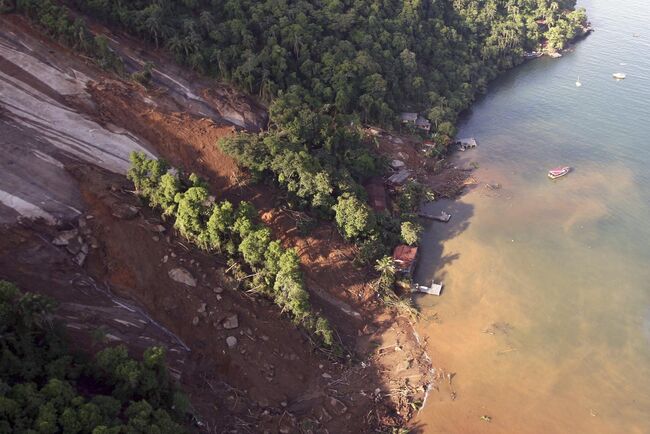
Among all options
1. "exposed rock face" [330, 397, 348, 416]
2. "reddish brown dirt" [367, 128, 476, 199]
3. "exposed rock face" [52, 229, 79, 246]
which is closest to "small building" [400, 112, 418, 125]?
"reddish brown dirt" [367, 128, 476, 199]

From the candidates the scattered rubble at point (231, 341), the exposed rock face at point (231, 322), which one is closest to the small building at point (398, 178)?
the exposed rock face at point (231, 322)

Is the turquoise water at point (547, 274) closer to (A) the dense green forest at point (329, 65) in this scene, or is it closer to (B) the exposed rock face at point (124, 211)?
(A) the dense green forest at point (329, 65)

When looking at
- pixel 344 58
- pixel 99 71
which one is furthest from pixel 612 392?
pixel 99 71

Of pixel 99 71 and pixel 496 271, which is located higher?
pixel 99 71

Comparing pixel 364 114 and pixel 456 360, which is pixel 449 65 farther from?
pixel 456 360

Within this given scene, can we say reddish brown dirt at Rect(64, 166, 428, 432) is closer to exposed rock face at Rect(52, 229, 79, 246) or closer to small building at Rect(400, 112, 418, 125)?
exposed rock face at Rect(52, 229, 79, 246)

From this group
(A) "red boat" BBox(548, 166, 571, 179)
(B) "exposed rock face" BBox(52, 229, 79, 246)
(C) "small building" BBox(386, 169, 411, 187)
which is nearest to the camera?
(B) "exposed rock face" BBox(52, 229, 79, 246)

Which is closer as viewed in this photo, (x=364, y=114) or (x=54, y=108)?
(x=54, y=108)
